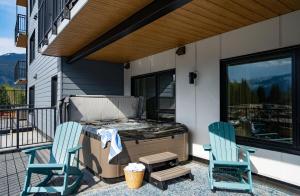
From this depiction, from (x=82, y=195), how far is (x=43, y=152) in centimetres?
278

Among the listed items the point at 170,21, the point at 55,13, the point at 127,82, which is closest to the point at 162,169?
the point at 170,21

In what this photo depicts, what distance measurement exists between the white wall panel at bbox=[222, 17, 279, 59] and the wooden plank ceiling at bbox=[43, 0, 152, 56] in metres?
1.79

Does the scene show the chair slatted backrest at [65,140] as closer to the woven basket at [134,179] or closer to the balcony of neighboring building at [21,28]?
the woven basket at [134,179]

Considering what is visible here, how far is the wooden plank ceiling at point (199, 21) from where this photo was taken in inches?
112

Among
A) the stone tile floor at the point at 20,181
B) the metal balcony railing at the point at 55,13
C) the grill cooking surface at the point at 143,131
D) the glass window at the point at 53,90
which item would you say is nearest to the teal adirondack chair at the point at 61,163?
the stone tile floor at the point at 20,181

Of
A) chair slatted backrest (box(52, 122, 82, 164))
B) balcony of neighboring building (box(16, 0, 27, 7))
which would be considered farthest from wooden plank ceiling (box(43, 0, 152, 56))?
balcony of neighboring building (box(16, 0, 27, 7))

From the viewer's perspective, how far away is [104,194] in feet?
9.88

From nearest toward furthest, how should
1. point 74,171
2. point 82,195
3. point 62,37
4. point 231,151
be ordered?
point 82,195 < point 74,171 < point 231,151 < point 62,37

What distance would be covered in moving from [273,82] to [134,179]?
256cm

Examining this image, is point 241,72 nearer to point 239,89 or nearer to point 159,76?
point 239,89

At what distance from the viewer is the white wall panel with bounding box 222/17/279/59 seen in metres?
3.28

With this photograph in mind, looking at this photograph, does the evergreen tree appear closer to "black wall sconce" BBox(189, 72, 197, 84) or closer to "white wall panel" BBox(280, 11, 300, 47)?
"white wall panel" BBox(280, 11, 300, 47)

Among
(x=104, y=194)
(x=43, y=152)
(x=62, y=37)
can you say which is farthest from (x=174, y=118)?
(x=43, y=152)

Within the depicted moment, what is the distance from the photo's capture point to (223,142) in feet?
11.7
